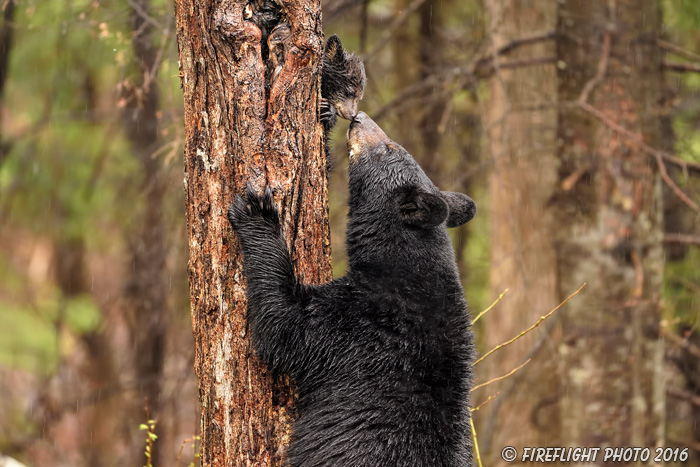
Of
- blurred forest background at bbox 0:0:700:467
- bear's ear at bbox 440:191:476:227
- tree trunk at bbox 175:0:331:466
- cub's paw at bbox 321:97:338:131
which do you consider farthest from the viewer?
blurred forest background at bbox 0:0:700:467

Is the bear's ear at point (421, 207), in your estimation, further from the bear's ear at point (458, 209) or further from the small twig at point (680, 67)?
the small twig at point (680, 67)

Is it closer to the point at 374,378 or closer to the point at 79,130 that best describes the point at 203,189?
the point at 374,378

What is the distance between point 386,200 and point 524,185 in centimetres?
292

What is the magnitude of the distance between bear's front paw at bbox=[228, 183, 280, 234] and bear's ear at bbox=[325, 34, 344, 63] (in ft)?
2.96

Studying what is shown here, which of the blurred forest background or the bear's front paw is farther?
the blurred forest background

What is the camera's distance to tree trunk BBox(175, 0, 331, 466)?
2.73 m

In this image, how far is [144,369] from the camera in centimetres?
871

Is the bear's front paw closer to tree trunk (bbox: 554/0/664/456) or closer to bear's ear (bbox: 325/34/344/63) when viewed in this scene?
bear's ear (bbox: 325/34/344/63)

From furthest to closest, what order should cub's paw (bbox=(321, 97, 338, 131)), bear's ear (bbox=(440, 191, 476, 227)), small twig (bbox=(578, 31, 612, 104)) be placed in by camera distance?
small twig (bbox=(578, 31, 612, 104)), bear's ear (bbox=(440, 191, 476, 227)), cub's paw (bbox=(321, 97, 338, 131))

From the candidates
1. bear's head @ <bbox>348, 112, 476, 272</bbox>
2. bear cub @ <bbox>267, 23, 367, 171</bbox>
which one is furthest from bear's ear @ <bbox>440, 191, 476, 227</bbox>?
bear cub @ <bbox>267, 23, 367, 171</bbox>

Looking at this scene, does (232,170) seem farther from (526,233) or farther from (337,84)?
(526,233)

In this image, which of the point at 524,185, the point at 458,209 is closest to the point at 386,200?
the point at 458,209

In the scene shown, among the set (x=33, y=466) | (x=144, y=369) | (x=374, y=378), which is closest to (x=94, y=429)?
(x=33, y=466)

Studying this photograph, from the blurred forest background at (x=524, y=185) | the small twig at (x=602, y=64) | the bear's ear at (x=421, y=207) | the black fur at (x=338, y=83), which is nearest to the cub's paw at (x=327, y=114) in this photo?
the black fur at (x=338, y=83)
